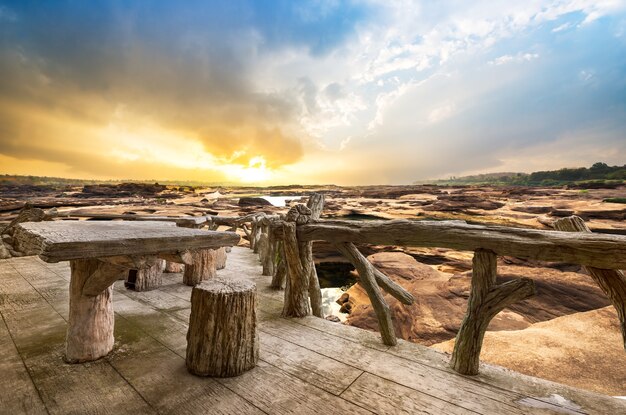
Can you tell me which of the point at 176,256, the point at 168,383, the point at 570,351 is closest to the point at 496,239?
the point at 176,256

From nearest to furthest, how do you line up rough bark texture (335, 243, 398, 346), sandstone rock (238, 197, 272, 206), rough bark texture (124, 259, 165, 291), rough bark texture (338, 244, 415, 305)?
rough bark texture (335, 243, 398, 346)
rough bark texture (338, 244, 415, 305)
rough bark texture (124, 259, 165, 291)
sandstone rock (238, 197, 272, 206)

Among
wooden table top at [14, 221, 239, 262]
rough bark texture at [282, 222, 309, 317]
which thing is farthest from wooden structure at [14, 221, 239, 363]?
rough bark texture at [282, 222, 309, 317]

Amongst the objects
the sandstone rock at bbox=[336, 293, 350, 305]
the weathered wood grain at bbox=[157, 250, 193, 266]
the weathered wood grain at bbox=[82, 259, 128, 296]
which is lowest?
the sandstone rock at bbox=[336, 293, 350, 305]

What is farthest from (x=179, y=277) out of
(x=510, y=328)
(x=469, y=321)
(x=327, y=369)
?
(x=510, y=328)

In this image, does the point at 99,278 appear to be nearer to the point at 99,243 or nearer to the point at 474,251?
the point at 99,243

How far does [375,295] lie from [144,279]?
329 cm

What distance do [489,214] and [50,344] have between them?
982 inches

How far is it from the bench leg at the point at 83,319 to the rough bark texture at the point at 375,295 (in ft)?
7.16

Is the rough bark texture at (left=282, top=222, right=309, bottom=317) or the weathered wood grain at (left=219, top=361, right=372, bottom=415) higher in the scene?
the rough bark texture at (left=282, top=222, right=309, bottom=317)

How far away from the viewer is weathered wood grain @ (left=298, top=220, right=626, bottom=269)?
5.80 ft

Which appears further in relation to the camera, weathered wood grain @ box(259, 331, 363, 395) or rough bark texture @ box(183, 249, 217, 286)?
rough bark texture @ box(183, 249, 217, 286)

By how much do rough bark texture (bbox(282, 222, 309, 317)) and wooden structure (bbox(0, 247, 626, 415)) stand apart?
29cm

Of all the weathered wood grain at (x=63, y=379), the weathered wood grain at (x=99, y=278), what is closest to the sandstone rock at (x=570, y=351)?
the weathered wood grain at (x=63, y=379)

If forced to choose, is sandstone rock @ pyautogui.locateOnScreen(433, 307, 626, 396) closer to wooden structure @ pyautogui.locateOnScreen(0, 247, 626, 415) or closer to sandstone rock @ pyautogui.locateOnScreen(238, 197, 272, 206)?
wooden structure @ pyautogui.locateOnScreen(0, 247, 626, 415)
